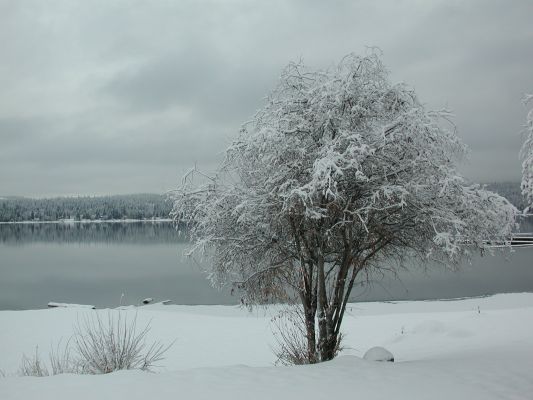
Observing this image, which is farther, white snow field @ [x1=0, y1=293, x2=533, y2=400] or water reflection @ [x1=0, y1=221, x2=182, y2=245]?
water reflection @ [x1=0, y1=221, x2=182, y2=245]

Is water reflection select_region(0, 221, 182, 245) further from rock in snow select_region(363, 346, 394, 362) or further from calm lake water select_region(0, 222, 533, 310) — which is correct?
rock in snow select_region(363, 346, 394, 362)

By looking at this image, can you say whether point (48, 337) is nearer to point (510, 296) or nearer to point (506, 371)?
point (506, 371)

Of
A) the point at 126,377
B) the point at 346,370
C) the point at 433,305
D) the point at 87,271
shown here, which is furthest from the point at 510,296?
the point at 87,271

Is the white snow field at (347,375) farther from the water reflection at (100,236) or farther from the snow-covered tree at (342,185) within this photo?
the water reflection at (100,236)

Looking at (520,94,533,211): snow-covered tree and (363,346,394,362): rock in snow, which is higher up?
(520,94,533,211): snow-covered tree

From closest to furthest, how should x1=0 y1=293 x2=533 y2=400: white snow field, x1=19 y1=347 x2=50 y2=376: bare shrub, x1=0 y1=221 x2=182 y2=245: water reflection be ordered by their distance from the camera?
x1=0 y1=293 x2=533 y2=400: white snow field
x1=19 y1=347 x2=50 y2=376: bare shrub
x1=0 y1=221 x2=182 y2=245: water reflection

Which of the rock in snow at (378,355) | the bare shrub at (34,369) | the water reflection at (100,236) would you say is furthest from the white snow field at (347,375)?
the water reflection at (100,236)

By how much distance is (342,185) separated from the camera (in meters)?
10.2

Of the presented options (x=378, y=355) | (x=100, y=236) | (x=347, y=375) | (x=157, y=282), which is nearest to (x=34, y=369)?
(x=347, y=375)

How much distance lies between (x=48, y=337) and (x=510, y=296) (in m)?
25.9

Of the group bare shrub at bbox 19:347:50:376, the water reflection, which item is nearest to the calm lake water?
bare shrub at bbox 19:347:50:376

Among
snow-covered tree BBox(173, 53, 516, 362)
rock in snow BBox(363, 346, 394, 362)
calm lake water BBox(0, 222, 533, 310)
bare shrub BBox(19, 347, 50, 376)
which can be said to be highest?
snow-covered tree BBox(173, 53, 516, 362)

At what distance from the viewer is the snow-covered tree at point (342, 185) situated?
32.6 feet

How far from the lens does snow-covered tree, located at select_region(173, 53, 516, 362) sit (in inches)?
391
